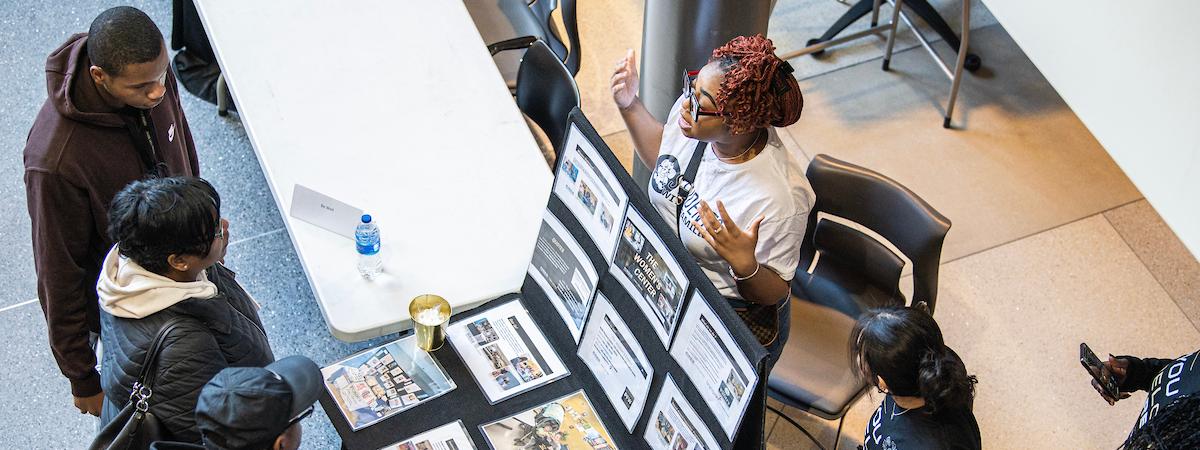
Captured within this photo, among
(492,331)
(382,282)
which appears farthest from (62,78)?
(492,331)

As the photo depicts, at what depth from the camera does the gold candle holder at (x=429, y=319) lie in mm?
2783

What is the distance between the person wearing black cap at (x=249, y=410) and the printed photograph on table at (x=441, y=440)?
358 mm

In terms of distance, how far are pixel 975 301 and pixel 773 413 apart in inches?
40.2

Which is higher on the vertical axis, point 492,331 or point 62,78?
point 62,78

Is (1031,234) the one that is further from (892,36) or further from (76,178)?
(76,178)

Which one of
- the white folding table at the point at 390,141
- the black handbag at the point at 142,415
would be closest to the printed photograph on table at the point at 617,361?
the white folding table at the point at 390,141


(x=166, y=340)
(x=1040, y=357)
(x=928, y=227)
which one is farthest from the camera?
(x=1040, y=357)

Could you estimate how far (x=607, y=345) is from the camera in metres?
2.65

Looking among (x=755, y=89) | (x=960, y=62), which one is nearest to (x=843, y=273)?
(x=755, y=89)

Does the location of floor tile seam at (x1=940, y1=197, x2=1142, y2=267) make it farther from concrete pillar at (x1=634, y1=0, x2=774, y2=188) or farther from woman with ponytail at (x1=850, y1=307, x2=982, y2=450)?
woman with ponytail at (x1=850, y1=307, x2=982, y2=450)

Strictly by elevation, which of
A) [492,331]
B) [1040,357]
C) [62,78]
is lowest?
[1040,357]

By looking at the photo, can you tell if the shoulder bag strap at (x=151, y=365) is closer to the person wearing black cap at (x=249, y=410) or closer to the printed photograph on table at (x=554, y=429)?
the person wearing black cap at (x=249, y=410)

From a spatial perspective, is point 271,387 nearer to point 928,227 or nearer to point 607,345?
point 607,345

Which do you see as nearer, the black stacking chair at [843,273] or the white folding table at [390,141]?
the white folding table at [390,141]
